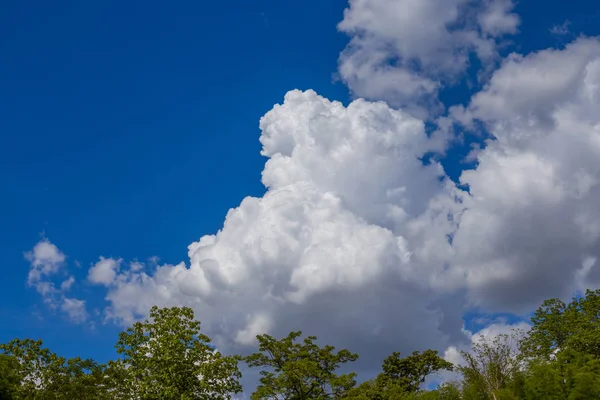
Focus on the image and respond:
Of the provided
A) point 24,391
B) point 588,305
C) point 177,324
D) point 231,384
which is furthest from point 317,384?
point 588,305

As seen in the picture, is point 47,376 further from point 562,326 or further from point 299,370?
point 562,326

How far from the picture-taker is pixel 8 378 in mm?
45500

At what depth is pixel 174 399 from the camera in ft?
142

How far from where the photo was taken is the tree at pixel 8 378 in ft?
147

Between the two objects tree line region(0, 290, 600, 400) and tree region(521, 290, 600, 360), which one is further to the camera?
tree region(521, 290, 600, 360)

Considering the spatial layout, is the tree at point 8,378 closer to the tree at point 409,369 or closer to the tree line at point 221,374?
the tree line at point 221,374

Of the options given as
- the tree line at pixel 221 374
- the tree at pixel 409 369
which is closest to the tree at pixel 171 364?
the tree line at pixel 221 374

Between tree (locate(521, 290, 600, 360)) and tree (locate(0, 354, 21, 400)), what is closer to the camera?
tree (locate(0, 354, 21, 400))

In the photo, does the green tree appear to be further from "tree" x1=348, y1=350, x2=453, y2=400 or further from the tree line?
"tree" x1=348, y1=350, x2=453, y2=400

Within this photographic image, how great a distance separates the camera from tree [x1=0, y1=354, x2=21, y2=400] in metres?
44.7

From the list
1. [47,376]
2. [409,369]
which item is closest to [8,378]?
[47,376]

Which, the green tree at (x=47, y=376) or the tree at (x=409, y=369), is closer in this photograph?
the green tree at (x=47, y=376)

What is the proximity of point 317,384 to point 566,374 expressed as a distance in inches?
971

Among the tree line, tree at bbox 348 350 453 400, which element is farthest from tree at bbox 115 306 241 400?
tree at bbox 348 350 453 400
